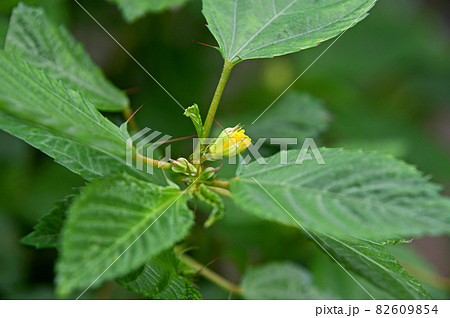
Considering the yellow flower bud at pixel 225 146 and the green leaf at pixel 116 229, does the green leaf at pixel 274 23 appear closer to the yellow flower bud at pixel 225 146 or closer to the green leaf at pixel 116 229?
the yellow flower bud at pixel 225 146

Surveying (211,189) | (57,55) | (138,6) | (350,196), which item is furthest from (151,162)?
(138,6)

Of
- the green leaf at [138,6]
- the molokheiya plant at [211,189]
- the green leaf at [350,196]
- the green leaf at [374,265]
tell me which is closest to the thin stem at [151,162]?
the molokheiya plant at [211,189]

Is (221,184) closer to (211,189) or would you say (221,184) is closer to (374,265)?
(211,189)

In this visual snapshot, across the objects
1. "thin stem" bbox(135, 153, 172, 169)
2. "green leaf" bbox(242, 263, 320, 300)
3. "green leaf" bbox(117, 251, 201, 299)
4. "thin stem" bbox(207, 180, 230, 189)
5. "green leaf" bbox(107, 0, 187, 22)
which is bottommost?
"green leaf" bbox(117, 251, 201, 299)

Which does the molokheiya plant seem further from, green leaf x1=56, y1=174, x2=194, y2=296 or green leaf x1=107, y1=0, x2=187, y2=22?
green leaf x1=107, y1=0, x2=187, y2=22

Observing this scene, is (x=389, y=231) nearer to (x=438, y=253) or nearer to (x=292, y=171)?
(x=292, y=171)

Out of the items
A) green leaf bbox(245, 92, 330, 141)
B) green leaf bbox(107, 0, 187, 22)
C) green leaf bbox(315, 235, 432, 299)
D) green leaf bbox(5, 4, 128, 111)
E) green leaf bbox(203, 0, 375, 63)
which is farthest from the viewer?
green leaf bbox(245, 92, 330, 141)

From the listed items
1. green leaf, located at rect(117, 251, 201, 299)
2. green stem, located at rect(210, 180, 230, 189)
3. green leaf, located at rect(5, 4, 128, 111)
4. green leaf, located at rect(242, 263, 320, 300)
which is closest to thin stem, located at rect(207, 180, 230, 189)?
green stem, located at rect(210, 180, 230, 189)
